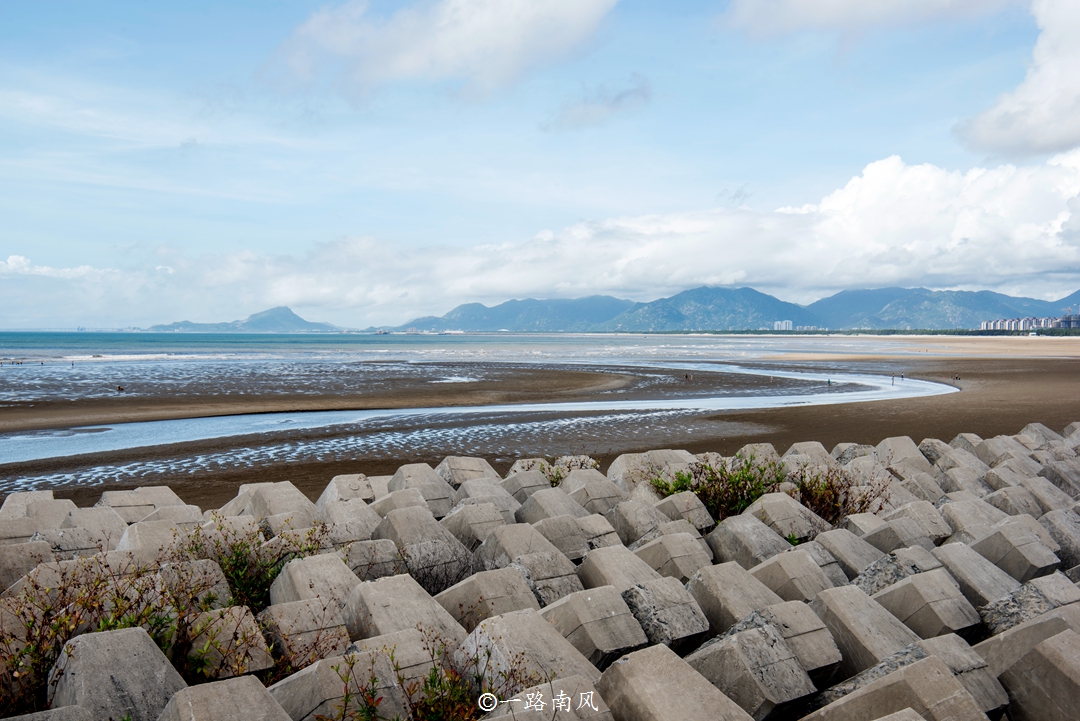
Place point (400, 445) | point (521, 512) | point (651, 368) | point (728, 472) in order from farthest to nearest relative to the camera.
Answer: point (651, 368)
point (400, 445)
point (728, 472)
point (521, 512)

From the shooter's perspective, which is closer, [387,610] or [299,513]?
[387,610]

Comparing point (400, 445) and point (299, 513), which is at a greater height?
point (299, 513)

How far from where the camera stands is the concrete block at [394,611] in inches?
152

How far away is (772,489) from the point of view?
291 inches

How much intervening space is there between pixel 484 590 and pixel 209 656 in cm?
156

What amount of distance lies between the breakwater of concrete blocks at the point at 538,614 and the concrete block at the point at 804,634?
0.01m

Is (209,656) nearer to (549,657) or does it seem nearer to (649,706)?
(549,657)

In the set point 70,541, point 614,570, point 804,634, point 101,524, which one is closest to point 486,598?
point 614,570

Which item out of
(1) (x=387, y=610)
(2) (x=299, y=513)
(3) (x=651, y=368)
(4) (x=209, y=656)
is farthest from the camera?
(3) (x=651, y=368)

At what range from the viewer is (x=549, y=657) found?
3412 mm

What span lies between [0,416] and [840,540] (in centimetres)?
2670

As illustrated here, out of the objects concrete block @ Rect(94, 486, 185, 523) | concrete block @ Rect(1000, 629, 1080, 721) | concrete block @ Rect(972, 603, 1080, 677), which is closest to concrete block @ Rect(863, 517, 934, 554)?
concrete block @ Rect(972, 603, 1080, 677)

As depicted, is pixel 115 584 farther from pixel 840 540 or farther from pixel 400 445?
pixel 400 445

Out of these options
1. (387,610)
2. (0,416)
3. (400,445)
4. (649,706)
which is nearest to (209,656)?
(387,610)
